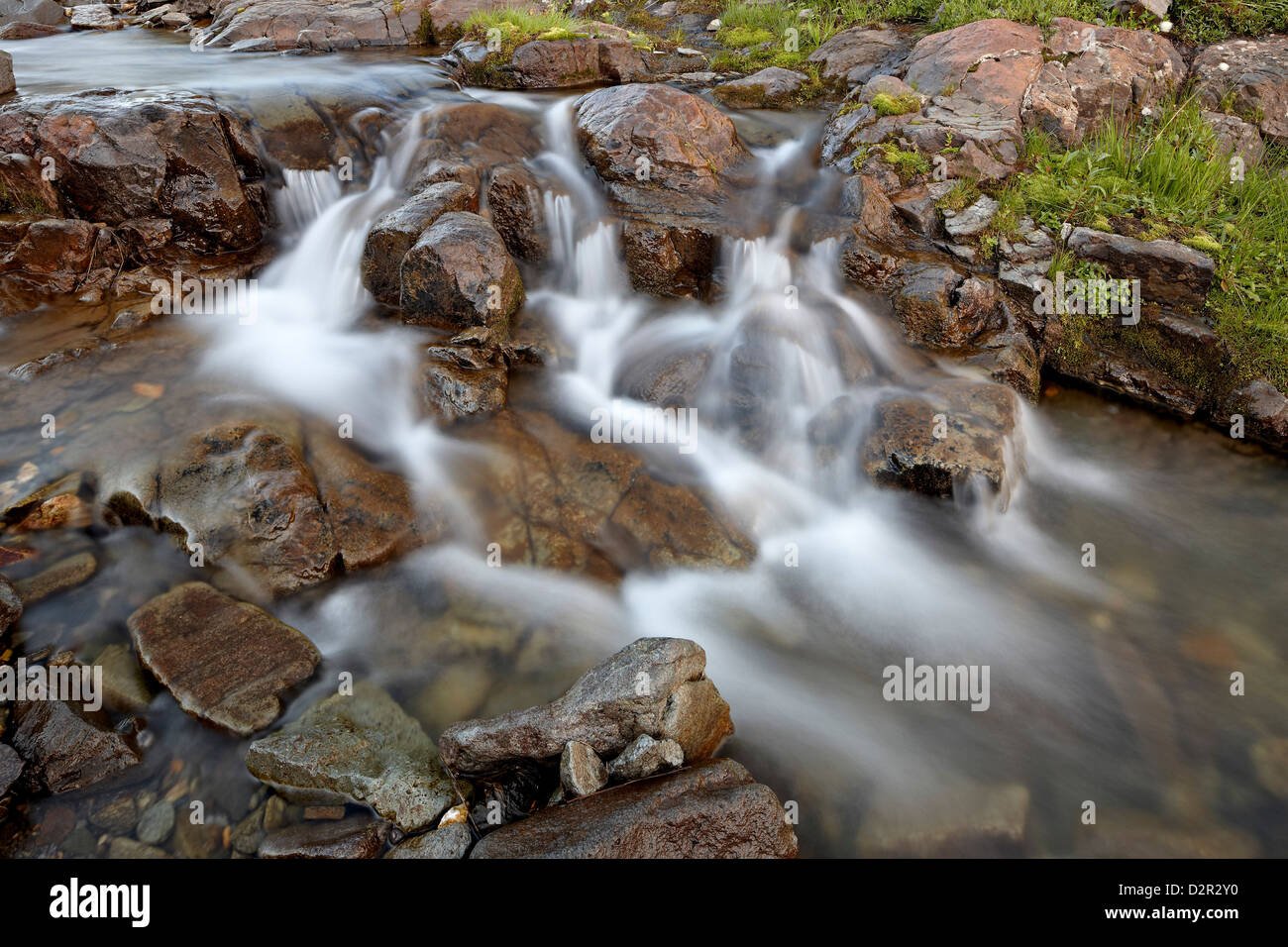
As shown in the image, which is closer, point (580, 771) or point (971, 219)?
point (580, 771)

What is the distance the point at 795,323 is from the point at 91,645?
673 centimetres

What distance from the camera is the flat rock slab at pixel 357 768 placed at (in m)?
3.97

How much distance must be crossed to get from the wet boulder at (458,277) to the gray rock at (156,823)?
5.01 metres

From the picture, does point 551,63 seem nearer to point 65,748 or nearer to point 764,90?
point 764,90

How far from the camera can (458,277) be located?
7363 mm

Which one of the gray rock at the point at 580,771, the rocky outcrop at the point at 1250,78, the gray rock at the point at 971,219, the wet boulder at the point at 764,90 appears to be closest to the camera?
the gray rock at the point at 580,771

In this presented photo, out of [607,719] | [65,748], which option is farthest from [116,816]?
[607,719]

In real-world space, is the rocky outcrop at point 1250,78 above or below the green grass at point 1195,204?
above

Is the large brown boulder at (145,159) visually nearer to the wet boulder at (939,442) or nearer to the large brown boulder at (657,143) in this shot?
the large brown boulder at (657,143)

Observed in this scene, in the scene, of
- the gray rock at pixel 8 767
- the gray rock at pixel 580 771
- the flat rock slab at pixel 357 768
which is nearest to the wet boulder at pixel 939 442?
the gray rock at pixel 580 771

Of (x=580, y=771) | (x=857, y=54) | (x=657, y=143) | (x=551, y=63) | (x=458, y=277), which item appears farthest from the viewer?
(x=857, y=54)

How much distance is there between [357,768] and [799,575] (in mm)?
3587
